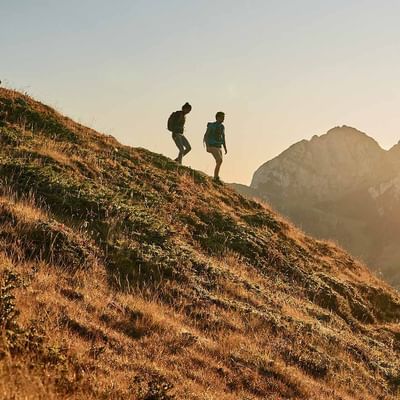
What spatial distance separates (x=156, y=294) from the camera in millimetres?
9312

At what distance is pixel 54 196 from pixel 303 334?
22.0 feet

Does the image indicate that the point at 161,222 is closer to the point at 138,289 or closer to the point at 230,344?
the point at 138,289

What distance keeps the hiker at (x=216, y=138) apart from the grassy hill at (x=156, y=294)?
372 centimetres

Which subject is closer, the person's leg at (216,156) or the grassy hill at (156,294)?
the grassy hill at (156,294)

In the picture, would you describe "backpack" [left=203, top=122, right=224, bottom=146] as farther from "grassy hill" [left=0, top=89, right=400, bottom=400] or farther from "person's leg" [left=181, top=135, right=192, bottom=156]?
"grassy hill" [left=0, top=89, right=400, bottom=400]

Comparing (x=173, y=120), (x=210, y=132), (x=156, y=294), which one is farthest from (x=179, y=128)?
(x=156, y=294)

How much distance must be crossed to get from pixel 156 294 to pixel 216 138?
14058 mm

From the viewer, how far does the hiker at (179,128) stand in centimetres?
2270

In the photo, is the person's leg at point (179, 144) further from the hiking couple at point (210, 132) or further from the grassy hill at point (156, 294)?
the grassy hill at point (156, 294)

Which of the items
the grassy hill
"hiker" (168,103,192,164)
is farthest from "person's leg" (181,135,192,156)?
the grassy hill

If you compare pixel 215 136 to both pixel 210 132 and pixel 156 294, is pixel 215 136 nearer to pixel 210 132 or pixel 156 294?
pixel 210 132

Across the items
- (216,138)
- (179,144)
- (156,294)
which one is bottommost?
(156,294)

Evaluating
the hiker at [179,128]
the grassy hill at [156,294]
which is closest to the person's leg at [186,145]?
the hiker at [179,128]

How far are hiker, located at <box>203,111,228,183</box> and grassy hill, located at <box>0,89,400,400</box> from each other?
372cm
